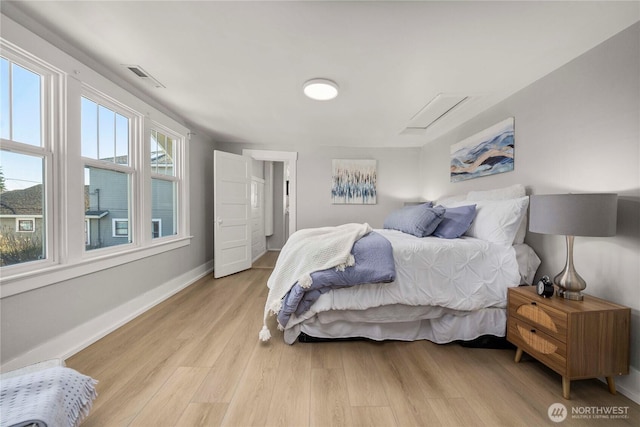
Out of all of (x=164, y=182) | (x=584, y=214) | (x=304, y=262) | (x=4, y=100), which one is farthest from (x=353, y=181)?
(x=4, y=100)

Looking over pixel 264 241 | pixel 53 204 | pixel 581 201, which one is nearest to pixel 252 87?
pixel 53 204

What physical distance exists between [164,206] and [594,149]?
164 inches

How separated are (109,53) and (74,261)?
1.62 metres

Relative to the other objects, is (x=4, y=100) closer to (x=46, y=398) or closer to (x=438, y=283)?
(x=46, y=398)

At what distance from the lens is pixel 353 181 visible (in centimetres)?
440

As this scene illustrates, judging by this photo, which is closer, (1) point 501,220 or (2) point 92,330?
(2) point 92,330

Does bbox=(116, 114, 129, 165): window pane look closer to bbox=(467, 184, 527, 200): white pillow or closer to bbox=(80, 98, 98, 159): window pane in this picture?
bbox=(80, 98, 98, 159): window pane

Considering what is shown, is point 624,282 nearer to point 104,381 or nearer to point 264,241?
A: point 104,381

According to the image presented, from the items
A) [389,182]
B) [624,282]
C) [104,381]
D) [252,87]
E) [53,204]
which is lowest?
[104,381]

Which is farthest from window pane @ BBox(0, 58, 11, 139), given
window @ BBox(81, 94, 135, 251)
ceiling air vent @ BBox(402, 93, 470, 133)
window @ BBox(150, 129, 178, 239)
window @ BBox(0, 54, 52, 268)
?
ceiling air vent @ BBox(402, 93, 470, 133)

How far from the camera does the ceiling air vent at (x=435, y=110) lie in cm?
249

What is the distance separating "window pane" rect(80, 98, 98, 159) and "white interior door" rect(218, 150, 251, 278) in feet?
5.01

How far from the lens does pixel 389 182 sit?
14.7 ft

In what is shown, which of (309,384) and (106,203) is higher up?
(106,203)
